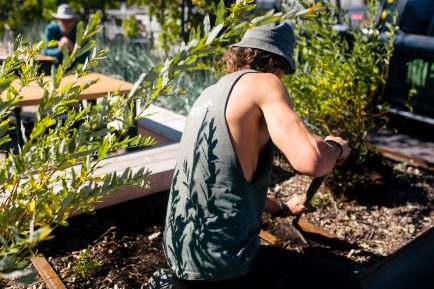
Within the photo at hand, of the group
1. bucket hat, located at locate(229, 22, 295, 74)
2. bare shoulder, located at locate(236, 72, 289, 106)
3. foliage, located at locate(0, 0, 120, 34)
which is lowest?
foliage, located at locate(0, 0, 120, 34)

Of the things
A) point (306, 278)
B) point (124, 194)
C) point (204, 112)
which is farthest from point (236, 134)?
point (124, 194)

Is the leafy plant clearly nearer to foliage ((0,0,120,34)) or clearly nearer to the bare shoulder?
the bare shoulder

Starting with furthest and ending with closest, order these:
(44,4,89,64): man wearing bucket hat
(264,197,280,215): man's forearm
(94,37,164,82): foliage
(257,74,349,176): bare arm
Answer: (94,37,164,82): foliage → (44,4,89,64): man wearing bucket hat → (264,197,280,215): man's forearm → (257,74,349,176): bare arm

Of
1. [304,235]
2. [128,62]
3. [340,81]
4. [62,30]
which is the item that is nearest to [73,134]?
[304,235]

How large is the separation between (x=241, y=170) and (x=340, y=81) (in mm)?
1923

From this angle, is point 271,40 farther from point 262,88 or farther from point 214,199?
point 214,199

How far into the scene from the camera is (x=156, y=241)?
2.96 m

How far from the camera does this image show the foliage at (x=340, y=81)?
3.37 m

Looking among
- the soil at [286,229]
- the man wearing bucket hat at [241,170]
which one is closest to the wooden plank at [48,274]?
the soil at [286,229]

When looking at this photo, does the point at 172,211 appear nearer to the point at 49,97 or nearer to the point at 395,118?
the point at 49,97

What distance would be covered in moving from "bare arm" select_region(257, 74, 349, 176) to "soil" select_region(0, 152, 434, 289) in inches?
36.4

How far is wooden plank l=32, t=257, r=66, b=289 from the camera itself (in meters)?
2.39

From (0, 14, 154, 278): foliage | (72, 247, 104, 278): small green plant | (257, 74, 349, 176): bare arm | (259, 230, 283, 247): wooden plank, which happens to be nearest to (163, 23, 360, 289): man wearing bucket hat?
(257, 74, 349, 176): bare arm

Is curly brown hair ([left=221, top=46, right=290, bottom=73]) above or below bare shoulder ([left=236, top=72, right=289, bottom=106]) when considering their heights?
above
